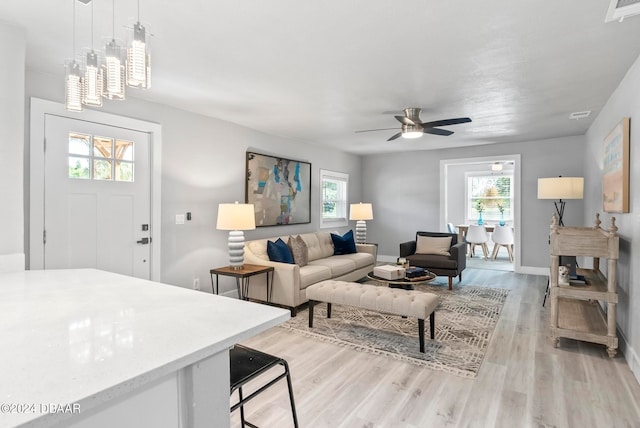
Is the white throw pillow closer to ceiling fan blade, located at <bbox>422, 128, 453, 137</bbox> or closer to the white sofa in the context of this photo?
A: the white sofa

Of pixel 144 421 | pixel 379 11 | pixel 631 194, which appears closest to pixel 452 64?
pixel 379 11

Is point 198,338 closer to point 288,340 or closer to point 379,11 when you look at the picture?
point 379,11

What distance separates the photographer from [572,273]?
139 inches

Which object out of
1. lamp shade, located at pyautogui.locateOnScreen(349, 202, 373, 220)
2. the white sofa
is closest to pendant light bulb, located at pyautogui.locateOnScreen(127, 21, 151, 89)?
the white sofa

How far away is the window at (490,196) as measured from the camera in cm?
883

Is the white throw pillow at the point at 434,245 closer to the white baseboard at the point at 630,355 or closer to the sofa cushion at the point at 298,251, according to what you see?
the sofa cushion at the point at 298,251

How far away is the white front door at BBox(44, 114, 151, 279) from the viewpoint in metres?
3.06

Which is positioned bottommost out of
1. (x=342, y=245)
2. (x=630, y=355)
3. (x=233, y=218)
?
(x=630, y=355)

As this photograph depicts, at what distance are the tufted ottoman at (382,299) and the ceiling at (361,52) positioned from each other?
6.50ft

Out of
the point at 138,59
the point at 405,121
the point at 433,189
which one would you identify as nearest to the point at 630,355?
the point at 405,121

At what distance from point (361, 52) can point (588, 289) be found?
A: 278 centimetres

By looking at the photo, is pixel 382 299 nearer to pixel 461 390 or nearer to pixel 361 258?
pixel 461 390

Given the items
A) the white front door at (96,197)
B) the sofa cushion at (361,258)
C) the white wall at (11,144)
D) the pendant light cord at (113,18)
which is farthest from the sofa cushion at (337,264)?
the pendant light cord at (113,18)

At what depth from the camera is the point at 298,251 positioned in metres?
4.80
